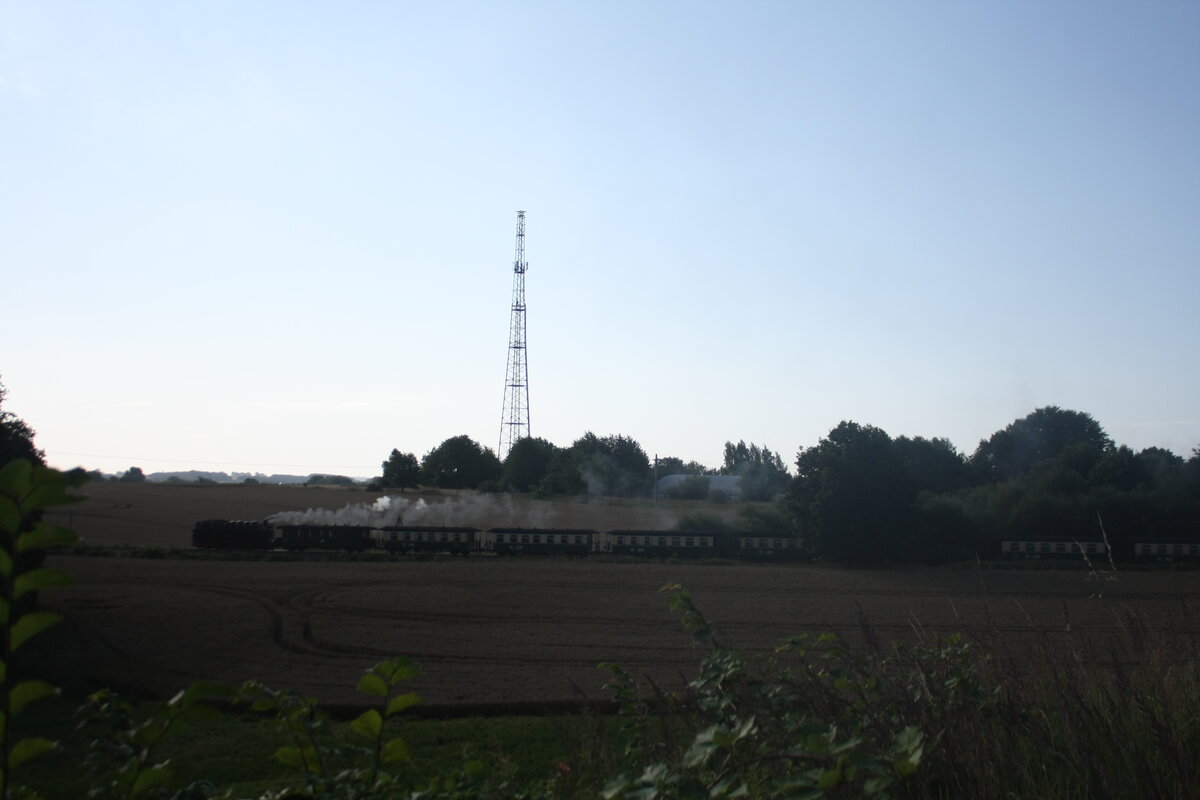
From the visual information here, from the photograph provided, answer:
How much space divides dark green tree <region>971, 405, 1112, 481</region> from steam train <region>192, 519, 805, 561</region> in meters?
61.0

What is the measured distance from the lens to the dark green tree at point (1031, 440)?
352 ft

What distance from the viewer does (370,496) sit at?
107562 mm

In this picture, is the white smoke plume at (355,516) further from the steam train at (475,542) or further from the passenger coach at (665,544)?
the passenger coach at (665,544)

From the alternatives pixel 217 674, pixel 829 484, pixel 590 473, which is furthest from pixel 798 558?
pixel 590 473

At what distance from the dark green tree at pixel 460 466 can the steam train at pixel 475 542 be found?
6042cm

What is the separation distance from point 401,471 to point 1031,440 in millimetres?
83331

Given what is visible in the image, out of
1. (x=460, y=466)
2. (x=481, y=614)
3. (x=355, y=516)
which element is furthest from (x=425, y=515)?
(x=460, y=466)

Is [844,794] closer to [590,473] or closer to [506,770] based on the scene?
[506,770]

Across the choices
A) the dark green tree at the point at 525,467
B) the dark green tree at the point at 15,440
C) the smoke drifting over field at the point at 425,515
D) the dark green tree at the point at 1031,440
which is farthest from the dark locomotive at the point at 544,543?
the dark green tree at the point at 1031,440

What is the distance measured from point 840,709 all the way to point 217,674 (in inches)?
857

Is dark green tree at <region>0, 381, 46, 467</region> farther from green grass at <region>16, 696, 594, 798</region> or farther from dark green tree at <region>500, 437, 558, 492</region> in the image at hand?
dark green tree at <region>500, 437, 558, 492</region>

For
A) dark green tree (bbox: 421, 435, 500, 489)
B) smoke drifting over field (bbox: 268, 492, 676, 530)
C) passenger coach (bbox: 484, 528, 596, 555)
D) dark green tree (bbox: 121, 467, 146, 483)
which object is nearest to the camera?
passenger coach (bbox: 484, 528, 596, 555)

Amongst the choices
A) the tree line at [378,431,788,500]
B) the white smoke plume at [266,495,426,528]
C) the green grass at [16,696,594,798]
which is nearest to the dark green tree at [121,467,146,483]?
the tree line at [378,431,788,500]

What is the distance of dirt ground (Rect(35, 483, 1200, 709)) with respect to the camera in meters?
22.1
